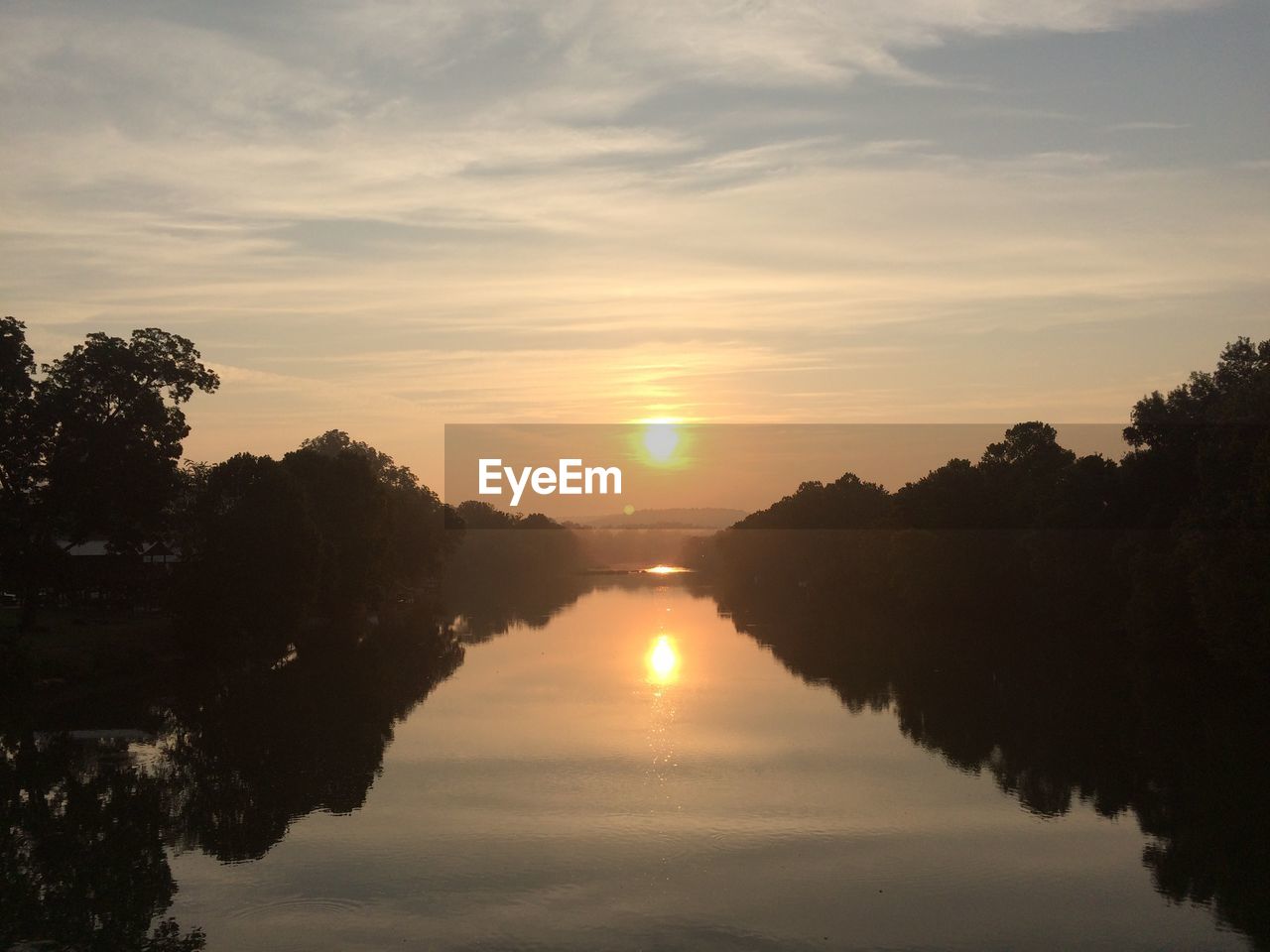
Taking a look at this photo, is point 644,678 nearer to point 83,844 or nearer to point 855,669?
point 855,669

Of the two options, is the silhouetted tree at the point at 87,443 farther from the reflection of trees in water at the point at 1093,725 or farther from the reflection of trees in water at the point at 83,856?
the reflection of trees in water at the point at 1093,725

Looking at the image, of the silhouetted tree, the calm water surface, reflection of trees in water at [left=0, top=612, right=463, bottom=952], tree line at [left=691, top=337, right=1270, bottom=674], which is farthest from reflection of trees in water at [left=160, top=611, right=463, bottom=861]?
tree line at [left=691, top=337, right=1270, bottom=674]

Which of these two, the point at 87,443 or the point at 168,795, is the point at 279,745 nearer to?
the point at 168,795

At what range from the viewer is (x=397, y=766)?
3672cm

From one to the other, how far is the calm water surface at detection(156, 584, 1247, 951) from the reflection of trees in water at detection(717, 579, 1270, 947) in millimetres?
983

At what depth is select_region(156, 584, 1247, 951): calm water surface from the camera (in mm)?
21672

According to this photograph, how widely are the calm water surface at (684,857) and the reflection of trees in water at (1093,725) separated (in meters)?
0.98

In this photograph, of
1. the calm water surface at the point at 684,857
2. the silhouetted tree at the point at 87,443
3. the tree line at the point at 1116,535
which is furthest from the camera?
the silhouetted tree at the point at 87,443

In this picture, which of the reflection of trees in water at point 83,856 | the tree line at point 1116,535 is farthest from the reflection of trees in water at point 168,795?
the tree line at point 1116,535

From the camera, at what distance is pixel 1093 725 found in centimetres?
4344

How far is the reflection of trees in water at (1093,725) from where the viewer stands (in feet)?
88.6

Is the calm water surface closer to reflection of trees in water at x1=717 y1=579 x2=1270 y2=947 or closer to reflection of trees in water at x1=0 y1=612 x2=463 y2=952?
reflection of trees in water at x1=0 y1=612 x2=463 y2=952

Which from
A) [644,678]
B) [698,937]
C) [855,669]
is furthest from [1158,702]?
[698,937]

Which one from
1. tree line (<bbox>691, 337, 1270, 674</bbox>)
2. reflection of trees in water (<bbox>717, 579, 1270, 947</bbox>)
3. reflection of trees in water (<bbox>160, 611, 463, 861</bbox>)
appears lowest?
reflection of trees in water (<bbox>717, 579, 1270, 947</bbox>)
